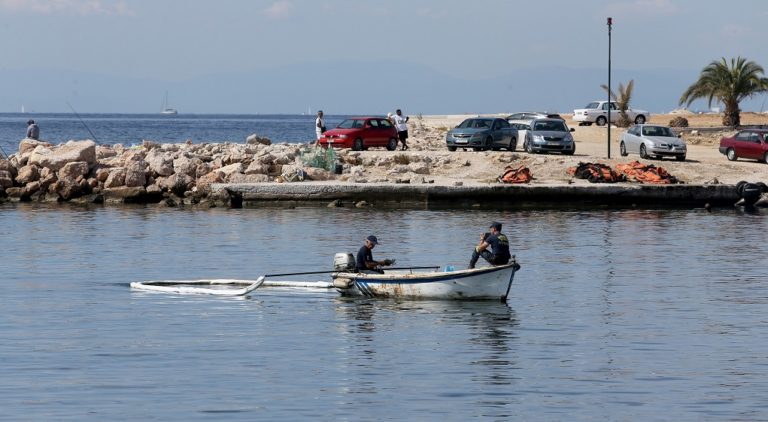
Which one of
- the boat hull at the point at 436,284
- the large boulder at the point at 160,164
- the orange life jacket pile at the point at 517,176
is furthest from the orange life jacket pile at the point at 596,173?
the boat hull at the point at 436,284

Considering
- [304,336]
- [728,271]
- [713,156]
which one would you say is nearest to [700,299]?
[728,271]

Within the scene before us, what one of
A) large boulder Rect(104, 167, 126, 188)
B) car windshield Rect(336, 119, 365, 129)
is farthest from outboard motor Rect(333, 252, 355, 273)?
car windshield Rect(336, 119, 365, 129)

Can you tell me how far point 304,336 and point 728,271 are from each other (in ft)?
42.8

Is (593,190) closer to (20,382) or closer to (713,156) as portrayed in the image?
(713,156)

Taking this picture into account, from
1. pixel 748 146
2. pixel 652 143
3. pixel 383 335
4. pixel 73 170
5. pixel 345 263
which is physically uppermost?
pixel 652 143

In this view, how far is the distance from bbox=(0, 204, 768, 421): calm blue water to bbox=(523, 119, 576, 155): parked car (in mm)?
14600

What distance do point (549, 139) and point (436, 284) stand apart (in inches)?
1153

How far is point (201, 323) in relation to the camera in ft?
80.2

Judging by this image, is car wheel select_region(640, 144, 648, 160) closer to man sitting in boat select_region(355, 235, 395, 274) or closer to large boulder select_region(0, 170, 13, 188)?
large boulder select_region(0, 170, 13, 188)

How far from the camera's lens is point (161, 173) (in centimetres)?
5031

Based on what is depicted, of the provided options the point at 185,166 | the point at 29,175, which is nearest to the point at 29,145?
the point at 29,175

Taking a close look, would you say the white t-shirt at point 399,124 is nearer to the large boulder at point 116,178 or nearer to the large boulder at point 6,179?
the large boulder at point 116,178

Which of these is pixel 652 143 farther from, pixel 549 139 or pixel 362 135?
pixel 362 135

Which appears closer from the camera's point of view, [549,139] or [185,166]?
[185,166]
